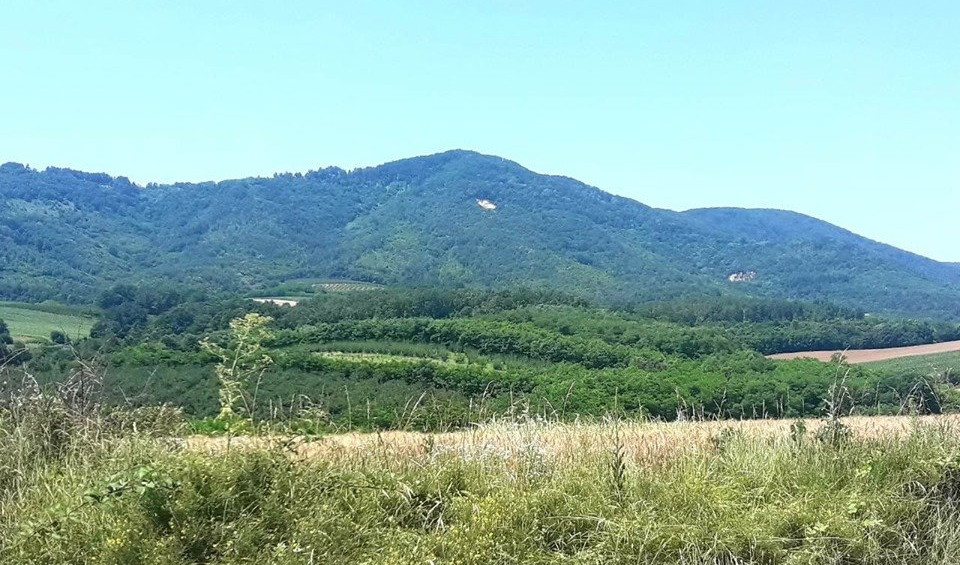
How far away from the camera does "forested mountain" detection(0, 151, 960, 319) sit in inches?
5079

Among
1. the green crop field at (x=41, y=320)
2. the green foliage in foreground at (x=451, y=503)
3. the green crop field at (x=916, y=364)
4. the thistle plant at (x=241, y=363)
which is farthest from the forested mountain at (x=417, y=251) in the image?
the green foliage in foreground at (x=451, y=503)

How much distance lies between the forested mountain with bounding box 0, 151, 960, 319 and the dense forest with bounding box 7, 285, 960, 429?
3480 cm

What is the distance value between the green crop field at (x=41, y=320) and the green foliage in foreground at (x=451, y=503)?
52.6m

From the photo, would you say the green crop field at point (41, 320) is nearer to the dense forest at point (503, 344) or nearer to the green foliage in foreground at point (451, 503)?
the dense forest at point (503, 344)

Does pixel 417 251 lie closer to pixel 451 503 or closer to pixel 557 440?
pixel 557 440

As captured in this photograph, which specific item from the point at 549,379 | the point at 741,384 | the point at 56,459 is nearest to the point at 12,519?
the point at 56,459

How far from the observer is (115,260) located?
140 meters

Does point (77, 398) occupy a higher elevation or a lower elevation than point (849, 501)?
higher

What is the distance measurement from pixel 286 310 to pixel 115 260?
288ft

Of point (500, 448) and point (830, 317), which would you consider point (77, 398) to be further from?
point (830, 317)

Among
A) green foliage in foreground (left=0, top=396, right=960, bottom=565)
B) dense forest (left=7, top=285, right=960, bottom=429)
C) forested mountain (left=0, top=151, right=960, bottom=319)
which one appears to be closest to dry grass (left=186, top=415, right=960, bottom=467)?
green foliage in foreground (left=0, top=396, right=960, bottom=565)

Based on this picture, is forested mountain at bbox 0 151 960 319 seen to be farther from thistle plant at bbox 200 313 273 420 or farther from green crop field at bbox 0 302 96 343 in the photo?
thistle plant at bbox 200 313 273 420

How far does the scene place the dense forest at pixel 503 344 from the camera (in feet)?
94.8

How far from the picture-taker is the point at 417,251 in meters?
158
